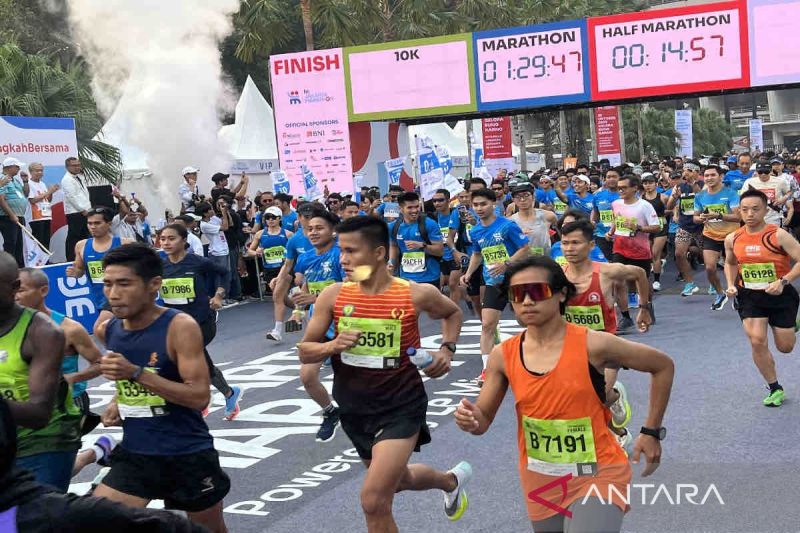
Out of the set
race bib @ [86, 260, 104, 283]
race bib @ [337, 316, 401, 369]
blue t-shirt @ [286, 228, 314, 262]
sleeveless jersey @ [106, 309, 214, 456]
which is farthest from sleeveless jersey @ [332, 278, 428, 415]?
race bib @ [86, 260, 104, 283]

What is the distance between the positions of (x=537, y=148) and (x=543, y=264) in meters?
84.9

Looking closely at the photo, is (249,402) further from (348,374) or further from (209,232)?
(209,232)

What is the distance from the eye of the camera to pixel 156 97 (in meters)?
41.0

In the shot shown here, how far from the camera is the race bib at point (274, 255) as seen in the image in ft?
55.2

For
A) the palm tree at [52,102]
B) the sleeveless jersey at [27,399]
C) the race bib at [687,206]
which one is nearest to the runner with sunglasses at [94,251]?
the sleeveless jersey at [27,399]

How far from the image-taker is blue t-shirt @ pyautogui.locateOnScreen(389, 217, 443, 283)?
12992mm

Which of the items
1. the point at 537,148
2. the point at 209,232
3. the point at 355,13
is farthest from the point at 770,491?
the point at 537,148

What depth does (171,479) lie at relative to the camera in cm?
496

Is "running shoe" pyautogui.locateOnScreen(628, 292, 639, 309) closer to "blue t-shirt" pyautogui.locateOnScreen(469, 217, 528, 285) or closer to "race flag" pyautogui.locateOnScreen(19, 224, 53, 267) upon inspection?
"blue t-shirt" pyautogui.locateOnScreen(469, 217, 528, 285)

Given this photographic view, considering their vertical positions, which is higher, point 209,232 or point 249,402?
A: point 209,232

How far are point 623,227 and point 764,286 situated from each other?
554cm

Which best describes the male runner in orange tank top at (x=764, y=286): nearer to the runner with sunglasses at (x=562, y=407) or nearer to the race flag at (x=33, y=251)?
the runner with sunglasses at (x=562, y=407)

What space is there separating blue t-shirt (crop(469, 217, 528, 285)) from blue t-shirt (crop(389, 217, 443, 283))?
1.62 metres

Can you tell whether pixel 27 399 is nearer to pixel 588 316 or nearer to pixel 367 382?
pixel 367 382
